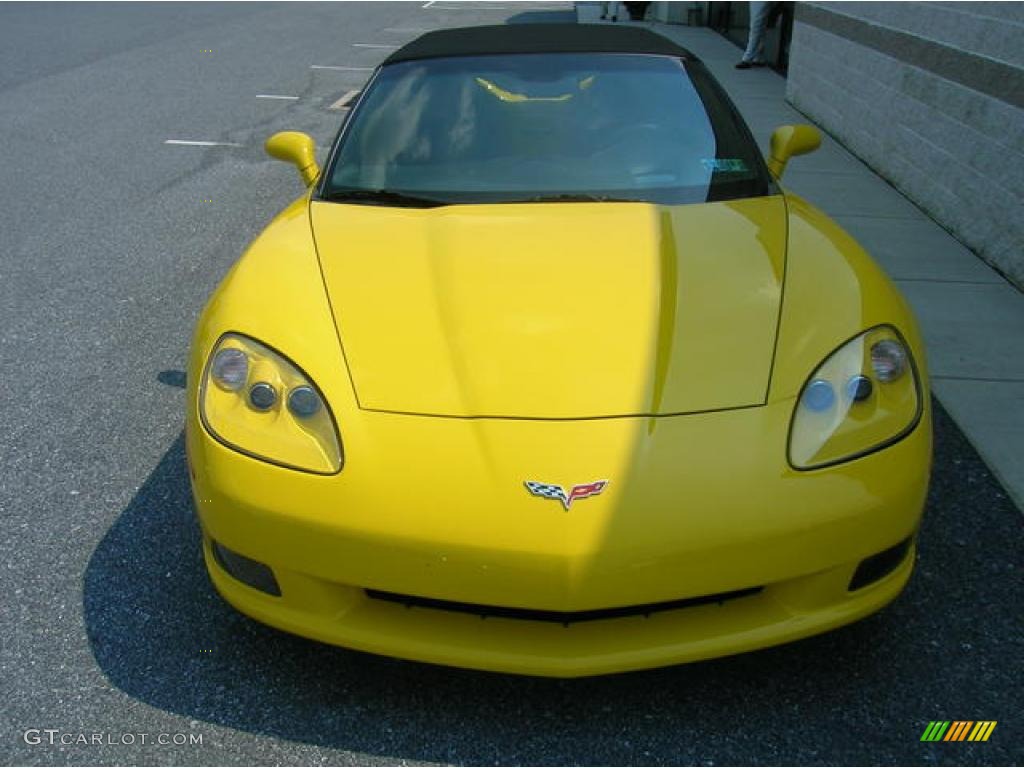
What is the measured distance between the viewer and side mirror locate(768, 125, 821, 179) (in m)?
3.61

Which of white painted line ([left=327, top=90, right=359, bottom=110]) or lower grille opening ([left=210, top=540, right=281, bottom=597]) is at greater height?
lower grille opening ([left=210, top=540, right=281, bottom=597])

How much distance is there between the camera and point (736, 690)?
232 cm

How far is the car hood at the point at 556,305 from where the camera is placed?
2223mm

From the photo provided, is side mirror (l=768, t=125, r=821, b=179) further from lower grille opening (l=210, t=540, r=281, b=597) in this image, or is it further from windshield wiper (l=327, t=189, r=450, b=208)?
lower grille opening (l=210, t=540, r=281, b=597)

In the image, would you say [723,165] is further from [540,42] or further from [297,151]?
[297,151]

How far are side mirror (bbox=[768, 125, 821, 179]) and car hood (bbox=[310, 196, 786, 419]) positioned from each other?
728mm

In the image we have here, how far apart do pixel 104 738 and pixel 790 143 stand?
2958mm

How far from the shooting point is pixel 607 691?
2322 millimetres

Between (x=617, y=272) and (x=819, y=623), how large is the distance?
40.5 inches

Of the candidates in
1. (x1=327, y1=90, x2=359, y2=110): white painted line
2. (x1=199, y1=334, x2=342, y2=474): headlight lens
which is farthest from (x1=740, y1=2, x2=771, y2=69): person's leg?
(x1=199, y1=334, x2=342, y2=474): headlight lens

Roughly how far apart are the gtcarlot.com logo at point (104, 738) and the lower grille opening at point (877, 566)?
1.54 m

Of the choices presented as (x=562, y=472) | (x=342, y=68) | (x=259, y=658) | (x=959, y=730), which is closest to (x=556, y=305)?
(x=562, y=472)

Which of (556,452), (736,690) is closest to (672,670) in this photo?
(736,690)

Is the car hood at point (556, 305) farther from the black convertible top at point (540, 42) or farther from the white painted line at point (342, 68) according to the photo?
the white painted line at point (342, 68)
